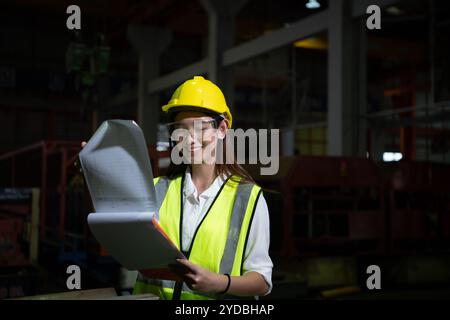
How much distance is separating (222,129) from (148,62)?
1358 cm

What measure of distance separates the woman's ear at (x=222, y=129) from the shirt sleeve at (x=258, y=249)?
27 cm

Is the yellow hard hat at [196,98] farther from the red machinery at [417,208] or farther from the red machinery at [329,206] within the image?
the red machinery at [417,208]

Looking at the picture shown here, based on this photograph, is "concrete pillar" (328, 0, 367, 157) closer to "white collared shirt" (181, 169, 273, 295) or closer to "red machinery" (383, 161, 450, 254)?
"red machinery" (383, 161, 450, 254)

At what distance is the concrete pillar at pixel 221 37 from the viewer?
1124 cm

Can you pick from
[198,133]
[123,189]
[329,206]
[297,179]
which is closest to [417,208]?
[329,206]

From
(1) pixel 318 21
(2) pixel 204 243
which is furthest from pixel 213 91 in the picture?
(1) pixel 318 21

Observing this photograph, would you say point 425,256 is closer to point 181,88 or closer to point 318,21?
point 318,21

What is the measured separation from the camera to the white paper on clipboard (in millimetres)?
1322

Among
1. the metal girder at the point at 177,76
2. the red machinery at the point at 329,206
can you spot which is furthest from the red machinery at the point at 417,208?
the metal girder at the point at 177,76

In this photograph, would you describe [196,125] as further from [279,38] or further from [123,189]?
[279,38]

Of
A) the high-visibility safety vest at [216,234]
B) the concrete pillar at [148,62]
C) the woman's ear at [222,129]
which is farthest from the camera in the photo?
the concrete pillar at [148,62]

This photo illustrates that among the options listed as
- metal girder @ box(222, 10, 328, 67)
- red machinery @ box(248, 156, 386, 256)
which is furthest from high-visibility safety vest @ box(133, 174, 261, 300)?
metal girder @ box(222, 10, 328, 67)

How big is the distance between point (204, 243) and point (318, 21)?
7.63 m

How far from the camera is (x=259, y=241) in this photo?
5.56 feet
